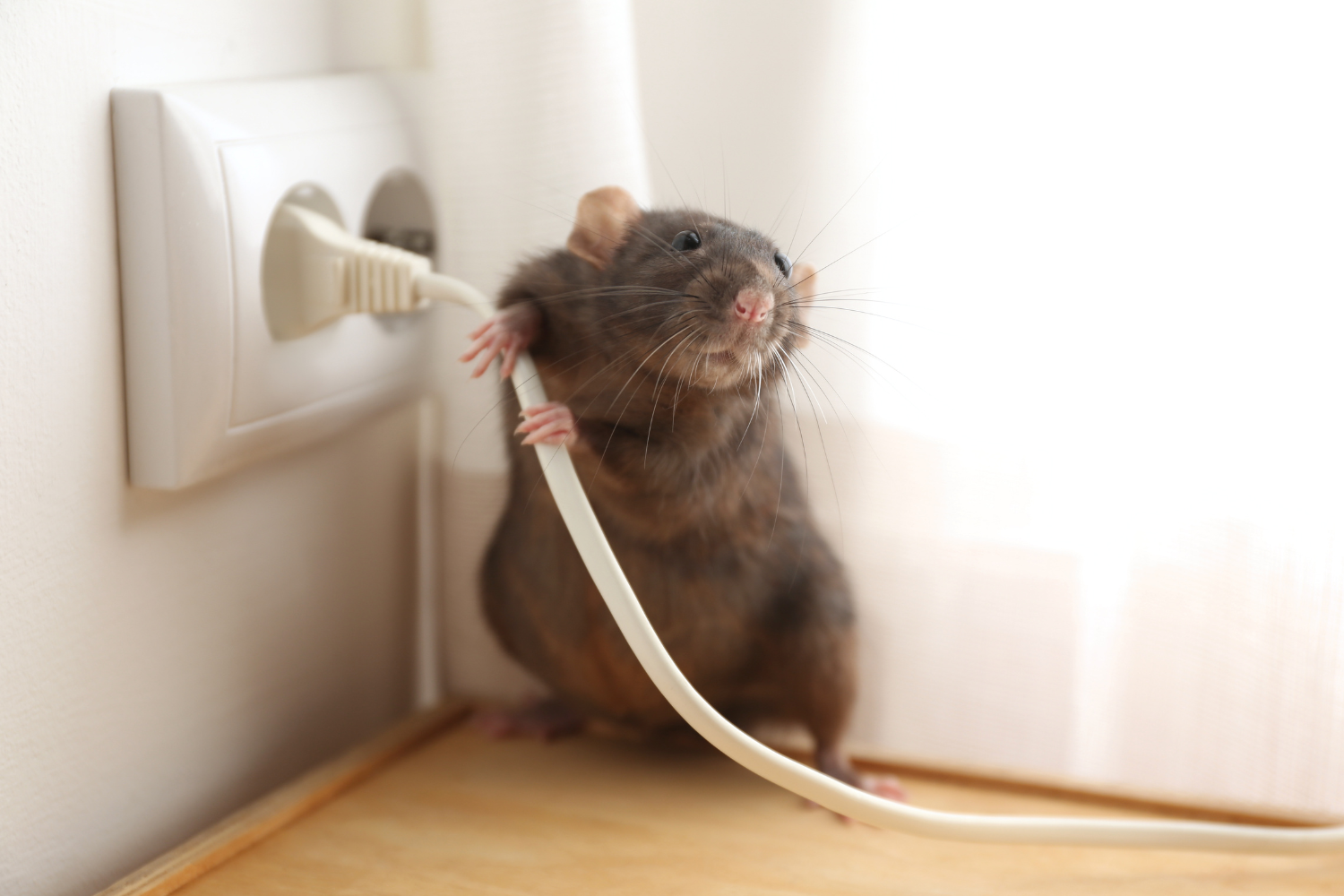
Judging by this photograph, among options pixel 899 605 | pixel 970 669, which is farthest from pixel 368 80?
pixel 970 669

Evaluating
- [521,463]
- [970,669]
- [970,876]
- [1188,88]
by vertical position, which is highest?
[1188,88]

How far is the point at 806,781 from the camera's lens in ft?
3.03

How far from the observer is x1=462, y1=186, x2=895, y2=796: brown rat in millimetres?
989

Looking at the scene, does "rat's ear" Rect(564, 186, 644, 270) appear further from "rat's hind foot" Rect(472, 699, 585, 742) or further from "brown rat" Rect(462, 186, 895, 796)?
"rat's hind foot" Rect(472, 699, 585, 742)

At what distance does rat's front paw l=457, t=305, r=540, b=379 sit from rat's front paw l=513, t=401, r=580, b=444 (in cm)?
7

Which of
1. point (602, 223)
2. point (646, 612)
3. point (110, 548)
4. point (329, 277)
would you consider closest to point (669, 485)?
point (646, 612)

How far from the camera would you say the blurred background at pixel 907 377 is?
925mm

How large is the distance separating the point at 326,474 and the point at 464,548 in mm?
214

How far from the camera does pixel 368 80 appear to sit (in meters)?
1.26

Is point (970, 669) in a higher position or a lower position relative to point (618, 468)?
lower

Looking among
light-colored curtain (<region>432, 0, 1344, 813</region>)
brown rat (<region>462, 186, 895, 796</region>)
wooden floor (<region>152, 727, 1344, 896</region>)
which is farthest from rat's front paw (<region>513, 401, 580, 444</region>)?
wooden floor (<region>152, 727, 1344, 896</region>)

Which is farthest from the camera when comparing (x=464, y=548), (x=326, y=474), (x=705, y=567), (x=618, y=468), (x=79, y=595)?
(x=464, y=548)

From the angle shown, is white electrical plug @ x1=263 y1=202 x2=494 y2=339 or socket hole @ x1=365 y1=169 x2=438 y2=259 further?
socket hole @ x1=365 y1=169 x2=438 y2=259

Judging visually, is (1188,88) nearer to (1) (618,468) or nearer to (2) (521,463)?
(1) (618,468)
